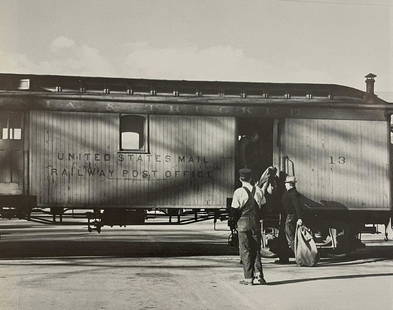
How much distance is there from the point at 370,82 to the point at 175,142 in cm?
548

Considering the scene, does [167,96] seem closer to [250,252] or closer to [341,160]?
[341,160]

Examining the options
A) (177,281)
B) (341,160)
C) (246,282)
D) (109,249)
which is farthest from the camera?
(109,249)

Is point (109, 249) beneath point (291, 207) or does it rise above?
beneath

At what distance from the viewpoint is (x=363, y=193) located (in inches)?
539

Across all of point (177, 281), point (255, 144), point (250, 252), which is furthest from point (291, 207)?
point (177, 281)

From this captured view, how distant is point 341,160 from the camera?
13656mm

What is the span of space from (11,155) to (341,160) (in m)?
8.08

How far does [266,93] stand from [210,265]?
15.5 ft

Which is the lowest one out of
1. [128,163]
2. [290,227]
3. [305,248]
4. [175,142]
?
[305,248]

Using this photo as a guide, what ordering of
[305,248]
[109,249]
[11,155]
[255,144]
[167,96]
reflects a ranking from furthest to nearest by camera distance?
[109,249], [255,144], [167,96], [11,155], [305,248]

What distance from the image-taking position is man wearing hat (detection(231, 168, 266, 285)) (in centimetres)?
942

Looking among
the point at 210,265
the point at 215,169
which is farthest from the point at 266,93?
the point at 210,265

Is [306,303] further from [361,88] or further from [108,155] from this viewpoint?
[361,88]

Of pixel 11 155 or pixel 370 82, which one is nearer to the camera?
pixel 11 155
